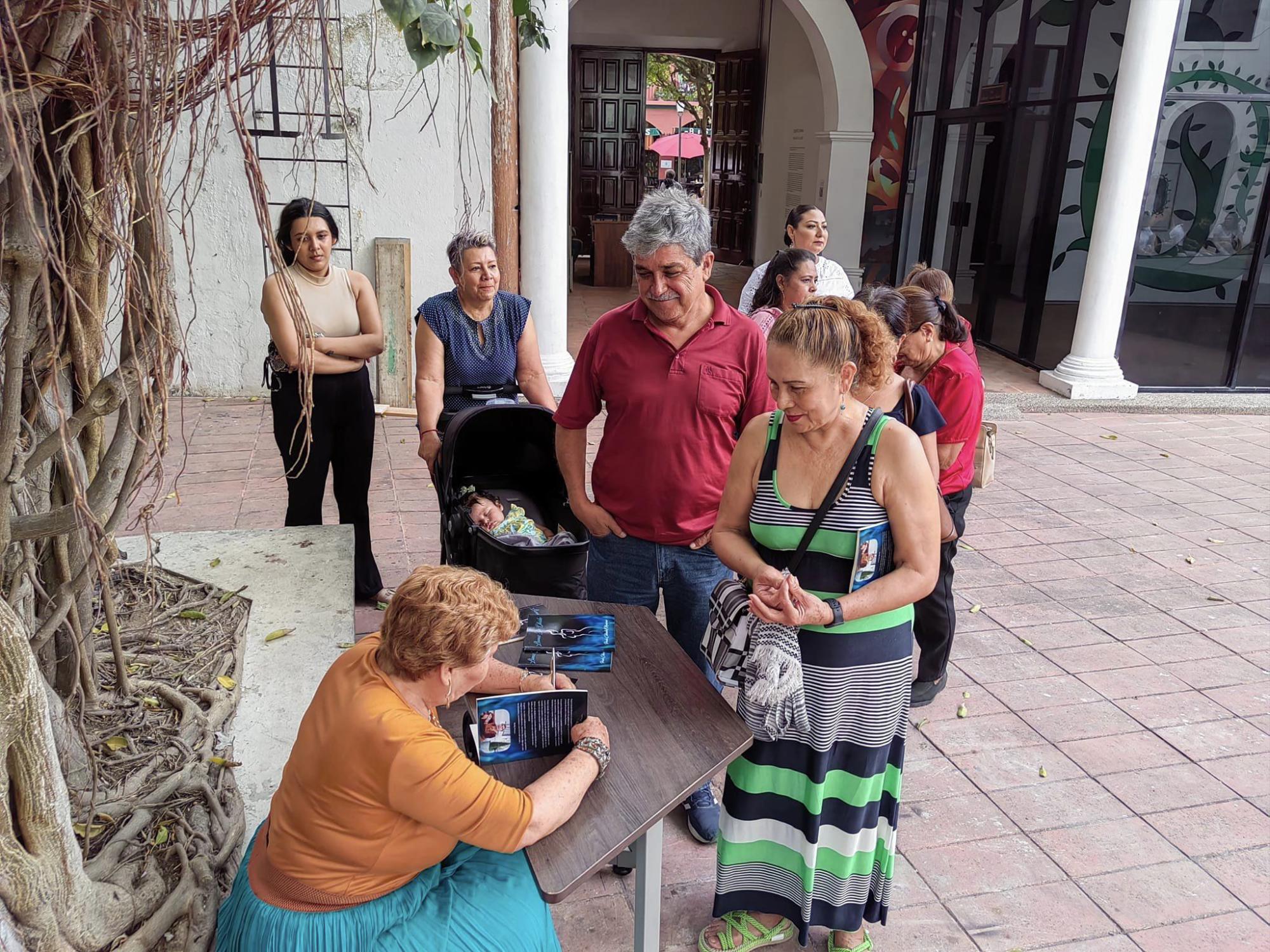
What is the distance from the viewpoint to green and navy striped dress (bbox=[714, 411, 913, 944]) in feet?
7.75

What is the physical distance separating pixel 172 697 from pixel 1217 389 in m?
9.16

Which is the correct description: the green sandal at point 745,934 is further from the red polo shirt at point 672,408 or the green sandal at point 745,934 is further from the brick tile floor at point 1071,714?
the red polo shirt at point 672,408

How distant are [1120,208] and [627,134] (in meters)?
8.71

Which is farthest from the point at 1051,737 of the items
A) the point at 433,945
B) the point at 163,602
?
the point at 163,602

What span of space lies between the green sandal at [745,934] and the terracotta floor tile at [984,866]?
0.54m

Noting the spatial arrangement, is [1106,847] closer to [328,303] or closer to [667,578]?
[667,578]

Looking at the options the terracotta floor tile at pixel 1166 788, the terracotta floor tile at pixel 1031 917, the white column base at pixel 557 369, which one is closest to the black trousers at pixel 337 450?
the terracotta floor tile at pixel 1031 917

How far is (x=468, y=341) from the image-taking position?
388 cm

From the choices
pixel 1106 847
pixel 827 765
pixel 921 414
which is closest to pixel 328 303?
pixel 921 414

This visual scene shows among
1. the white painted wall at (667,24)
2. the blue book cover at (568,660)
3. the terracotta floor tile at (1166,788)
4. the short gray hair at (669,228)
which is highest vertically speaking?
the white painted wall at (667,24)

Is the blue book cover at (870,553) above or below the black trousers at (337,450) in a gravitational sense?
above

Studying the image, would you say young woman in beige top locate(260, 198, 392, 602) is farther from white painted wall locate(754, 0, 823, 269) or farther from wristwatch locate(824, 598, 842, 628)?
white painted wall locate(754, 0, 823, 269)

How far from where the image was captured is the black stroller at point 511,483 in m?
3.40

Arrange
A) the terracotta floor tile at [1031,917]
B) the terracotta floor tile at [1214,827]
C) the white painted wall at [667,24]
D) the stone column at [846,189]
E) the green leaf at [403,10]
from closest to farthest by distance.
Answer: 1. the green leaf at [403,10]
2. the terracotta floor tile at [1031,917]
3. the terracotta floor tile at [1214,827]
4. the stone column at [846,189]
5. the white painted wall at [667,24]
